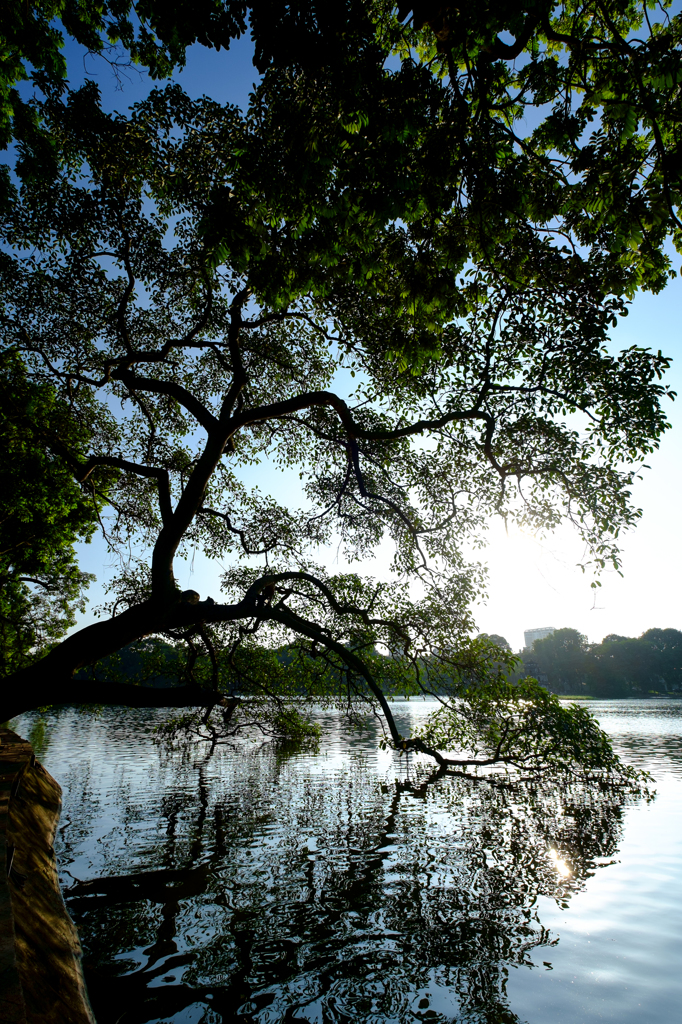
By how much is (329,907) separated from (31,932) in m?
5.56

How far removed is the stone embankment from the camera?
3063 mm

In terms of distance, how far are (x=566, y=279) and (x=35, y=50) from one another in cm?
922

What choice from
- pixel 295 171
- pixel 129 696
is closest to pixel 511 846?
pixel 129 696

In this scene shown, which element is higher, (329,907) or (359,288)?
(359,288)

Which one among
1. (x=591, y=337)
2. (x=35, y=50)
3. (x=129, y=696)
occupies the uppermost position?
(x=35, y=50)

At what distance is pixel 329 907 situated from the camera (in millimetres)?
8406

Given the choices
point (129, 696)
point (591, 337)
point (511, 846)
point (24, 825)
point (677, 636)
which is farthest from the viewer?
point (677, 636)

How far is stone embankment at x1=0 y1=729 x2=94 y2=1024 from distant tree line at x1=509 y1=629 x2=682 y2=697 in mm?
126285

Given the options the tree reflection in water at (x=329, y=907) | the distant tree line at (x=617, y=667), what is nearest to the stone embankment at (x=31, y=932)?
the tree reflection in water at (x=329, y=907)

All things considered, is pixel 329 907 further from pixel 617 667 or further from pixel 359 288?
pixel 617 667

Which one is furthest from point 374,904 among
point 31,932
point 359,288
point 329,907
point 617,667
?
point 617,667

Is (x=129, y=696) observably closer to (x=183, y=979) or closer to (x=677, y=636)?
(x=183, y=979)

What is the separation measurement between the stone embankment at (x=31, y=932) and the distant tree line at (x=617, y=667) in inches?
4972

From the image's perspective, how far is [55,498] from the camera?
1728 cm
